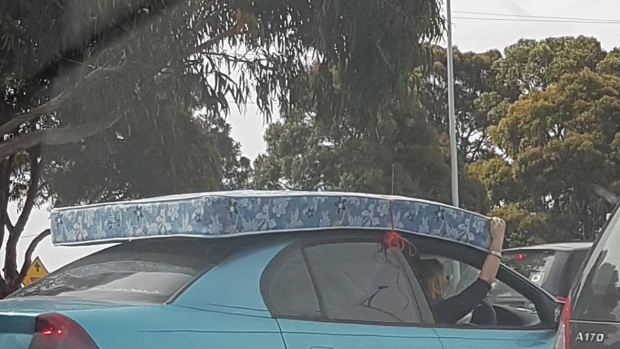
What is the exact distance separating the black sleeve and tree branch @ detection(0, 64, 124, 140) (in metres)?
6.22

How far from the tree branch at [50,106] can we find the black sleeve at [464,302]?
6.22 m

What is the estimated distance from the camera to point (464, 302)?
5043mm

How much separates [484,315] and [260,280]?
1476 mm

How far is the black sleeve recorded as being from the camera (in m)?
4.96

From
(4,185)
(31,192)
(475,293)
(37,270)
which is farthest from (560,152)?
(475,293)

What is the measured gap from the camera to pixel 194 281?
4.05 metres

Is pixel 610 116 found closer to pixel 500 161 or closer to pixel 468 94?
pixel 500 161

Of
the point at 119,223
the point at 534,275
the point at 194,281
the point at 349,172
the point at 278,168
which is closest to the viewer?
the point at 194,281

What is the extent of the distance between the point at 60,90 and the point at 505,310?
727 centimetres

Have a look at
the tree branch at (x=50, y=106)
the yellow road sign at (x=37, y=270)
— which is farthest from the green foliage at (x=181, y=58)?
the yellow road sign at (x=37, y=270)

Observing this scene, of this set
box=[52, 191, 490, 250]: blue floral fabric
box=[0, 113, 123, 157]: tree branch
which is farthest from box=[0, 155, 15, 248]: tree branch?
box=[52, 191, 490, 250]: blue floral fabric

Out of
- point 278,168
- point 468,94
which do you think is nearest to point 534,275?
point 278,168

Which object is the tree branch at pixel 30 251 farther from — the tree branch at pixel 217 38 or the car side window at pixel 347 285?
the car side window at pixel 347 285

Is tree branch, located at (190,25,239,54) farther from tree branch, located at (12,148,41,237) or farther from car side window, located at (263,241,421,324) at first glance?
car side window, located at (263,241,421,324)
